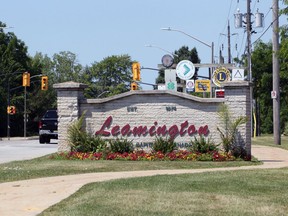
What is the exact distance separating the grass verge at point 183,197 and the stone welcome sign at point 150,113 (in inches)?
271

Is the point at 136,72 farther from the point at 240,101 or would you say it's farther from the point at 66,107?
the point at 240,101

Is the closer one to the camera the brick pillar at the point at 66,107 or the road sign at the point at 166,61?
the brick pillar at the point at 66,107

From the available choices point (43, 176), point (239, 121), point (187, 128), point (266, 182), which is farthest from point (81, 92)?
point (266, 182)

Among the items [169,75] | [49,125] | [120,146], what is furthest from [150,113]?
[169,75]

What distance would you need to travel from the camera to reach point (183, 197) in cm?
1175

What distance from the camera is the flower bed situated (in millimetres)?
21497

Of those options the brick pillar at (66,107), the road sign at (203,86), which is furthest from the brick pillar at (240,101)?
the road sign at (203,86)

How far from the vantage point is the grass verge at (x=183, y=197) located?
409 inches

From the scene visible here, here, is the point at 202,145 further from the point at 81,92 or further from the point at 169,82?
the point at 169,82

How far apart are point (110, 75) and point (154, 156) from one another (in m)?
115

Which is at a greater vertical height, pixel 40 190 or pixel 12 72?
pixel 12 72

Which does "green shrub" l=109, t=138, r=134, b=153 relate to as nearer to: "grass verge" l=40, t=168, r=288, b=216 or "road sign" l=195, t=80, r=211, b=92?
"grass verge" l=40, t=168, r=288, b=216

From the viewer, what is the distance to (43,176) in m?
16.6

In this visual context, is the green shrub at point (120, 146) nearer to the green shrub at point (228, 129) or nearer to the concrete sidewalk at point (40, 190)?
the green shrub at point (228, 129)
